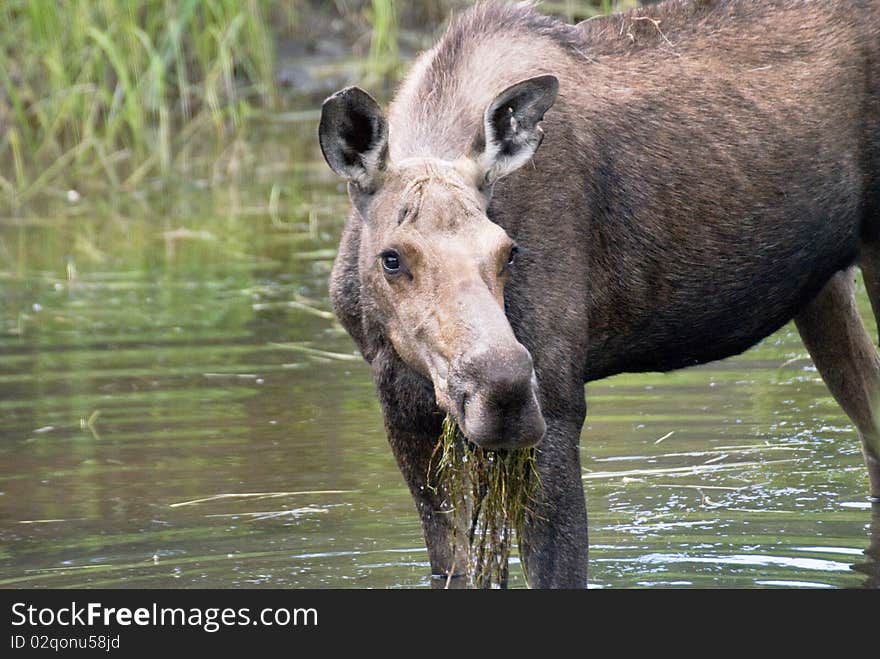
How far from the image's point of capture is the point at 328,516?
800cm

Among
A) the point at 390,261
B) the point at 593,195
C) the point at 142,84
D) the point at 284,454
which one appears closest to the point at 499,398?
the point at 390,261

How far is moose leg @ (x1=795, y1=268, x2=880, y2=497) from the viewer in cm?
802

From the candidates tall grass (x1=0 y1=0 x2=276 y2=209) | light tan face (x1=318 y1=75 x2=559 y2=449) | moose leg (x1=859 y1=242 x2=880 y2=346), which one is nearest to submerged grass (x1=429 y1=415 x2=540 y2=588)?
light tan face (x1=318 y1=75 x2=559 y2=449)

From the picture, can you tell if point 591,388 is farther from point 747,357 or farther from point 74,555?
point 74,555

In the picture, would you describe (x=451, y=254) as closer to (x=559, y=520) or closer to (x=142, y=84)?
(x=559, y=520)

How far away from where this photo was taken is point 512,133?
6164 mm

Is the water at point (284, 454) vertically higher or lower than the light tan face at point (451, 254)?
lower

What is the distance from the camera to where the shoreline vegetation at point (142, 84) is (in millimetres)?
14844

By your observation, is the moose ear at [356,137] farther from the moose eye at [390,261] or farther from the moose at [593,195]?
the moose eye at [390,261]

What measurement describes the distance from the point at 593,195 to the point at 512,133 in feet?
2.33

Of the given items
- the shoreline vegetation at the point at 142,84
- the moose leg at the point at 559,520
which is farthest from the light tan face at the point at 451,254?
the shoreline vegetation at the point at 142,84

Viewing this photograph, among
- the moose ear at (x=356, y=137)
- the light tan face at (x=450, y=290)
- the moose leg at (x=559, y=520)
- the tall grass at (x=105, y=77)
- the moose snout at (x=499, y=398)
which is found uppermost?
the tall grass at (x=105, y=77)
